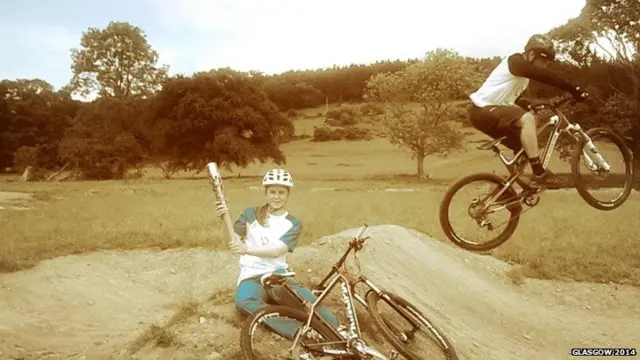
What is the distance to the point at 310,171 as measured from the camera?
685 inches

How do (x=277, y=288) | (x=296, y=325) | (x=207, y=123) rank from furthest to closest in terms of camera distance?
(x=207, y=123) → (x=277, y=288) → (x=296, y=325)

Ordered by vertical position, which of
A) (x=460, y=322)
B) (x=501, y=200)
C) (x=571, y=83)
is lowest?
(x=460, y=322)

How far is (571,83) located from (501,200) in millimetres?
1656

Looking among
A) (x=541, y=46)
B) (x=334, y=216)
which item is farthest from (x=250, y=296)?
(x=334, y=216)

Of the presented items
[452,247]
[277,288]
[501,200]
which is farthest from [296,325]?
[452,247]

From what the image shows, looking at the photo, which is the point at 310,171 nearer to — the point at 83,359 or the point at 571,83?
the point at 83,359

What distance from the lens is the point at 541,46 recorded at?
609cm

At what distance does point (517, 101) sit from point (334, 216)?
423 inches

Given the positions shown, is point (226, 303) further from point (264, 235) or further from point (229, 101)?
point (229, 101)

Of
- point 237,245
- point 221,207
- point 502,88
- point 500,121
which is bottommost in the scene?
point 237,245

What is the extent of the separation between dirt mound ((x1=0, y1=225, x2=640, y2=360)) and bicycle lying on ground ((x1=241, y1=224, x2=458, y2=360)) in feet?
2.87

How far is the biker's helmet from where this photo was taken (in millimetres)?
6102

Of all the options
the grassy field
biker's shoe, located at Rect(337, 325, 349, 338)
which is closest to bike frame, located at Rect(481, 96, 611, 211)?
biker's shoe, located at Rect(337, 325, 349, 338)

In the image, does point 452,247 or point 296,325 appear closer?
point 296,325
